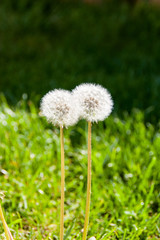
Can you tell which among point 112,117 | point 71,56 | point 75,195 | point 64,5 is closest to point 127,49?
point 71,56

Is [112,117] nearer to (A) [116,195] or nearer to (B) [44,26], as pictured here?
(A) [116,195]

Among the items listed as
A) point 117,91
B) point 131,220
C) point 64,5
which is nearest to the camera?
point 131,220

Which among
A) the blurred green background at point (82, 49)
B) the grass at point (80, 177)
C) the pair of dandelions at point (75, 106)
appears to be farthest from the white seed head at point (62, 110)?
the blurred green background at point (82, 49)

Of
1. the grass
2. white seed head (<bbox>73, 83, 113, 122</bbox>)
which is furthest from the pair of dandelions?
the grass

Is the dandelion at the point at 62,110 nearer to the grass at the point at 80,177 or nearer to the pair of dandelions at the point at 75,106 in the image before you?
the pair of dandelions at the point at 75,106

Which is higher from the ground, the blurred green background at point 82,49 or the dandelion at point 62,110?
the blurred green background at point 82,49

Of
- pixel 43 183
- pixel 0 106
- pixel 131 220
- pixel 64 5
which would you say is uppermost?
pixel 64 5

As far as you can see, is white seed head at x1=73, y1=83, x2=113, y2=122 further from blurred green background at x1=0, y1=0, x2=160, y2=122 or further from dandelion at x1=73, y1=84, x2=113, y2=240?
blurred green background at x1=0, y1=0, x2=160, y2=122
